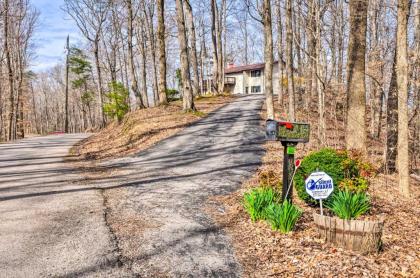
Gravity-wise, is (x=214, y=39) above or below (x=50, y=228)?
above

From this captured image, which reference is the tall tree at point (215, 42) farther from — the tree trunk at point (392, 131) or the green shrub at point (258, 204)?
the green shrub at point (258, 204)

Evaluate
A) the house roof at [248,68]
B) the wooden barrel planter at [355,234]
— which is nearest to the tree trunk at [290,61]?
the wooden barrel planter at [355,234]

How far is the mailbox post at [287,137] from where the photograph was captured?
20.9 ft

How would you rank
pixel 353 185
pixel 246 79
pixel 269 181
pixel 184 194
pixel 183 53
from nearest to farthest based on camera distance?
pixel 353 185 → pixel 269 181 → pixel 184 194 → pixel 183 53 → pixel 246 79

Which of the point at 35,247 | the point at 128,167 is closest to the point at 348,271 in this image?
the point at 35,247

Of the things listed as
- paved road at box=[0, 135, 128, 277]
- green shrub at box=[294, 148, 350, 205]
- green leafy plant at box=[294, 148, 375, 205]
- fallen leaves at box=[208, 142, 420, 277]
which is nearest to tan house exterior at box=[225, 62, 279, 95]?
paved road at box=[0, 135, 128, 277]

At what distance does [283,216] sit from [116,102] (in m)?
23.6

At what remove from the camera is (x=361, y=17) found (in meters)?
11.4

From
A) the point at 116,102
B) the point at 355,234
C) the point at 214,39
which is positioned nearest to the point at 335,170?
the point at 355,234

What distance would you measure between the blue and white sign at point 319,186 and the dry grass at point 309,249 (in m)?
0.76

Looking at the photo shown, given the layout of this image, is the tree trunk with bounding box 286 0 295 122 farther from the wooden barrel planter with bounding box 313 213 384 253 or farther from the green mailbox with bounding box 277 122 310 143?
the wooden barrel planter with bounding box 313 213 384 253

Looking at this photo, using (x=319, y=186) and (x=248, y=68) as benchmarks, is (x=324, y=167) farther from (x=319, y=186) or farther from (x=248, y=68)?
(x=248, y=68)

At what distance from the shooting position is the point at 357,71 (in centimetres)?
1130

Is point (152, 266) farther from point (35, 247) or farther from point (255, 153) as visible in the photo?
point (255, 153)
